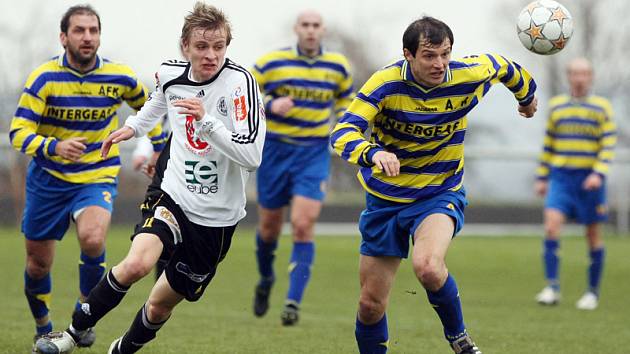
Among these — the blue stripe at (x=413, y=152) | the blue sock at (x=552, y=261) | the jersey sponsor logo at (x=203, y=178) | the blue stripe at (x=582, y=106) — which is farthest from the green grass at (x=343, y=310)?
the blue stripe at (x=582, y=106)

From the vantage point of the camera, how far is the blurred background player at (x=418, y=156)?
568cm

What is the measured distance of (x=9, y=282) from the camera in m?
12.1

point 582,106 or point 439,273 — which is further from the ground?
point 582,106

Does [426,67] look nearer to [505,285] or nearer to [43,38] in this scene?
[505,285]

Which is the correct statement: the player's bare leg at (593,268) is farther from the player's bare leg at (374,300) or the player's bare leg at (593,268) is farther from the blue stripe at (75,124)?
the blue stripe at (75,124)

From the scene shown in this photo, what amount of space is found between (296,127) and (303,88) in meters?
0.34

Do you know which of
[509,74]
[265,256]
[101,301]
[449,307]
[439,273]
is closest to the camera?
[101,301]

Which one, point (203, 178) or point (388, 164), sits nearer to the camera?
point (388, 164)

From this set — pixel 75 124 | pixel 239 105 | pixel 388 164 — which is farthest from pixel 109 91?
pixel 388 164

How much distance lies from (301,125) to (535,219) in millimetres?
13878

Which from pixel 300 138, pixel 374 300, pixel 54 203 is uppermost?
pixel 300 138

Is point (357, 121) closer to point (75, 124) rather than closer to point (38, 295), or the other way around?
point (75, 124)

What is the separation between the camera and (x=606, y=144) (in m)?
10.8

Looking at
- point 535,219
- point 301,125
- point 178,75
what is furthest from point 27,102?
point 535,219
